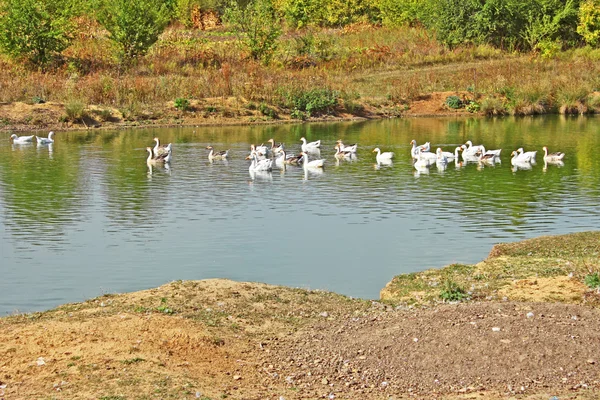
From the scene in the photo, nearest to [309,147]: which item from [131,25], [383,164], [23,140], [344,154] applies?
[344,154]

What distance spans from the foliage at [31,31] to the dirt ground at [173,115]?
26.0 ft

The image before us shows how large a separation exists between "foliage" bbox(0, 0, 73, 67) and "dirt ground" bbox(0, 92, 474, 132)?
26.0 ft

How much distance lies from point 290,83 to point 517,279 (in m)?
37.3

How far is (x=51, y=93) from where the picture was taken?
4684cm

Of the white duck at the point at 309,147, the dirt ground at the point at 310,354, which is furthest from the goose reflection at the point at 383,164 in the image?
the dirt ground at the point at 310,354

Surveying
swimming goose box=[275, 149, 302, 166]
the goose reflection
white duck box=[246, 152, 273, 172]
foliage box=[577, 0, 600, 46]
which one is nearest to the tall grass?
foliage box=[577, 0, 600, 46]

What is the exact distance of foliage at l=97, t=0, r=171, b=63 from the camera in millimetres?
54531

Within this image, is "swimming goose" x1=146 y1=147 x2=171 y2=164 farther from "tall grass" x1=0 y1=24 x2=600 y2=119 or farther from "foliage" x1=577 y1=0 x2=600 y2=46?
"foliage" x1=577 y1=0 x2=600 y2=46

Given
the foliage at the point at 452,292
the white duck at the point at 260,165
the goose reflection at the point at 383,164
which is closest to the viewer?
the foliage at the point at 452,292

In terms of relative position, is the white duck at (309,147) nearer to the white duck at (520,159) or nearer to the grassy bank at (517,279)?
the white duck at (520,159)

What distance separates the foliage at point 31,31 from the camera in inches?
2035

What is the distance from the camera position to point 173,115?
46562 millimetres

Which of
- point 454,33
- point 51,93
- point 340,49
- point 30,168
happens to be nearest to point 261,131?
point 51,93

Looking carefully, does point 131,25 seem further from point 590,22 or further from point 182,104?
point 590,22
